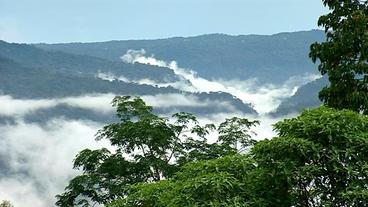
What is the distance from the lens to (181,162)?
22672 millimetres

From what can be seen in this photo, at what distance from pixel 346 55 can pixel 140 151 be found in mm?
8886

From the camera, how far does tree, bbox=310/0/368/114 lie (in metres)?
18.1

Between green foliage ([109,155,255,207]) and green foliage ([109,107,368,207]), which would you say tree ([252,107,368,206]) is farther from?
green foliage ([109,155,255,207])

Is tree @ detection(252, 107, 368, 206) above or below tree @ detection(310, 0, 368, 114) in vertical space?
below

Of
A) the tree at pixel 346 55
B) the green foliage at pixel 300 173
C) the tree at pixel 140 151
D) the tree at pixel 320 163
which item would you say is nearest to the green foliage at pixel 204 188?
the green foliage at pixel 300 173

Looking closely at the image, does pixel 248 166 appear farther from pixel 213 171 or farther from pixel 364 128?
pixel 364 128

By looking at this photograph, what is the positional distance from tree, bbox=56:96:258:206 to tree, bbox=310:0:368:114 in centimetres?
451

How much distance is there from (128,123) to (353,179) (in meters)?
13.4

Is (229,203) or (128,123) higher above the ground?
(128,123)

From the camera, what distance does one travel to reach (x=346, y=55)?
61.3ft

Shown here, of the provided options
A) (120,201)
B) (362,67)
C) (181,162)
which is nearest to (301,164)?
(120,201)

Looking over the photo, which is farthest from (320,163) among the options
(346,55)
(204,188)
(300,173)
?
(346,55)

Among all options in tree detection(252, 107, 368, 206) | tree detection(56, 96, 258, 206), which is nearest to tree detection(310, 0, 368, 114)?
tree detection(56, 96, 258, 206)

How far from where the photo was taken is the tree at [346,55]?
18.1 meters
